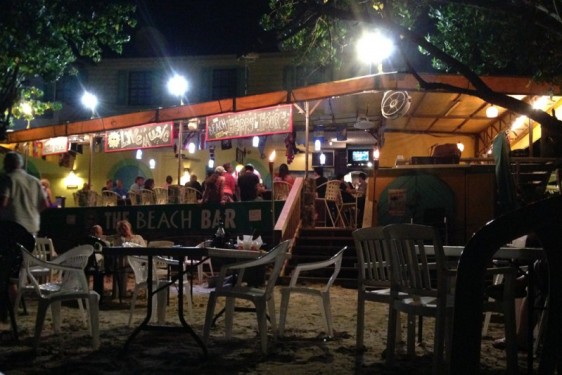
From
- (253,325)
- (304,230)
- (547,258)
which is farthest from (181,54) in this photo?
(547,258)

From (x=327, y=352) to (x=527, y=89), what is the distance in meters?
8.51

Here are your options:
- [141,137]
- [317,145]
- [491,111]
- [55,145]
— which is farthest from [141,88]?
[491,111]

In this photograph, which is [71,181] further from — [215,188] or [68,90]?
[215,188]

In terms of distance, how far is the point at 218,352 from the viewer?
473cm

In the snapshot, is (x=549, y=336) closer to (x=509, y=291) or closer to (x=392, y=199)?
Answer: (x=509, y=291)

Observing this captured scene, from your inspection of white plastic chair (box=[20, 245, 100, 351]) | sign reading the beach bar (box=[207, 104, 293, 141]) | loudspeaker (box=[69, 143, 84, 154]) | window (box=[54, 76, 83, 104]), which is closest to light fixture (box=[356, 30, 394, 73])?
sign reading the beach bar (box=[207, 104, 293, 141])

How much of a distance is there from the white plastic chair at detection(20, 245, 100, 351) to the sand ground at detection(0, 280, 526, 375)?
184 mm

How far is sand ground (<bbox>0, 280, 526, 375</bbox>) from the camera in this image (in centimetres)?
414

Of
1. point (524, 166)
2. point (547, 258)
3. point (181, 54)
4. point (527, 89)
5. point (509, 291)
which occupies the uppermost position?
point (181, 54)

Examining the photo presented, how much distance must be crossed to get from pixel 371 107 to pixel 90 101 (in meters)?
12.8

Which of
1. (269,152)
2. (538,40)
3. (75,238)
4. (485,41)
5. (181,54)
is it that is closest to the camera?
(538,40)

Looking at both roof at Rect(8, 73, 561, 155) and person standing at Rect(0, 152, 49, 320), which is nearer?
person standing at Rect(0, 152, 49, 320)

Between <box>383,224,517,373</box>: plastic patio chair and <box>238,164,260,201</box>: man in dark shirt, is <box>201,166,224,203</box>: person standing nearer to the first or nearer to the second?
<box>238,164,260,201</box>: man in dark shirt

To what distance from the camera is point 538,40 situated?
9133 mm
